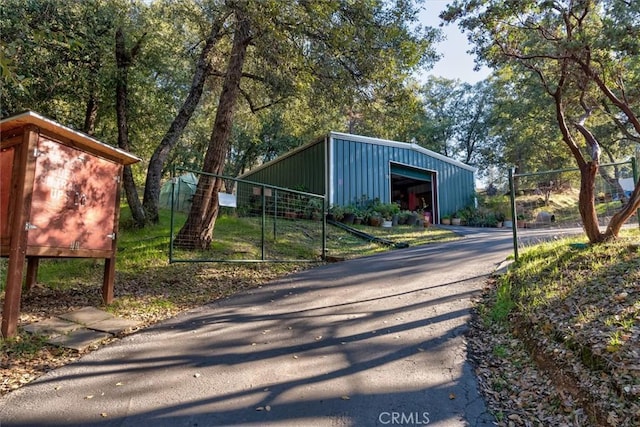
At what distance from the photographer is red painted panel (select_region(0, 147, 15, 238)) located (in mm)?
3551

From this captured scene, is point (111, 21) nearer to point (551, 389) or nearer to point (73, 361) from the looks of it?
point (73, 361)

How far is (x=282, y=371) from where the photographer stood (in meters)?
2.89

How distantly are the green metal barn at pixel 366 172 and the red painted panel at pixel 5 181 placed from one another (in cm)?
1007

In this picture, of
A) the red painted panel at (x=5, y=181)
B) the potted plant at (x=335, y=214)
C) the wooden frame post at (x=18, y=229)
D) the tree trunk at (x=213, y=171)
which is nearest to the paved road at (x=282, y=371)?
the wooden frame post at (x=18, y=229)

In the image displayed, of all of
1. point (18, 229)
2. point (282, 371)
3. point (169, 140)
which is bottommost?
point (282, 371)

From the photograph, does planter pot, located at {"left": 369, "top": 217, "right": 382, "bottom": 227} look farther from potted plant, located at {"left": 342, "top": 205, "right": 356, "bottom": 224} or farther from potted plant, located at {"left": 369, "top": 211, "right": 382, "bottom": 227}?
potted plant, located at {"left": 342, "top": 205, "right": 356, "bottom": 224}

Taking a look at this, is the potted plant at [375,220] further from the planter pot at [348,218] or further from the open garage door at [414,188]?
the open garage door at [414,188]

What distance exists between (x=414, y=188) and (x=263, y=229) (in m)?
14.7

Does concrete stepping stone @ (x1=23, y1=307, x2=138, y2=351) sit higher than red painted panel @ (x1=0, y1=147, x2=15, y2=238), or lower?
lower

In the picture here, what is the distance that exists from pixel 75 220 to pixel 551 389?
15.0 feet

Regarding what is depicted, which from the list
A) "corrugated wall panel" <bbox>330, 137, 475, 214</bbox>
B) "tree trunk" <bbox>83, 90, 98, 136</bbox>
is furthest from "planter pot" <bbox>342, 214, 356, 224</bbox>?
"tree trunk" <bbox>83, 90, 98, 136</bbox>

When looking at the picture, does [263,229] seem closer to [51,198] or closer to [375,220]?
[51,198]

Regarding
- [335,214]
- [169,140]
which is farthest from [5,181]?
[335,214]

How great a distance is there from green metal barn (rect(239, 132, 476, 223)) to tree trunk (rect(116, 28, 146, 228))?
Answer: 251 inches
